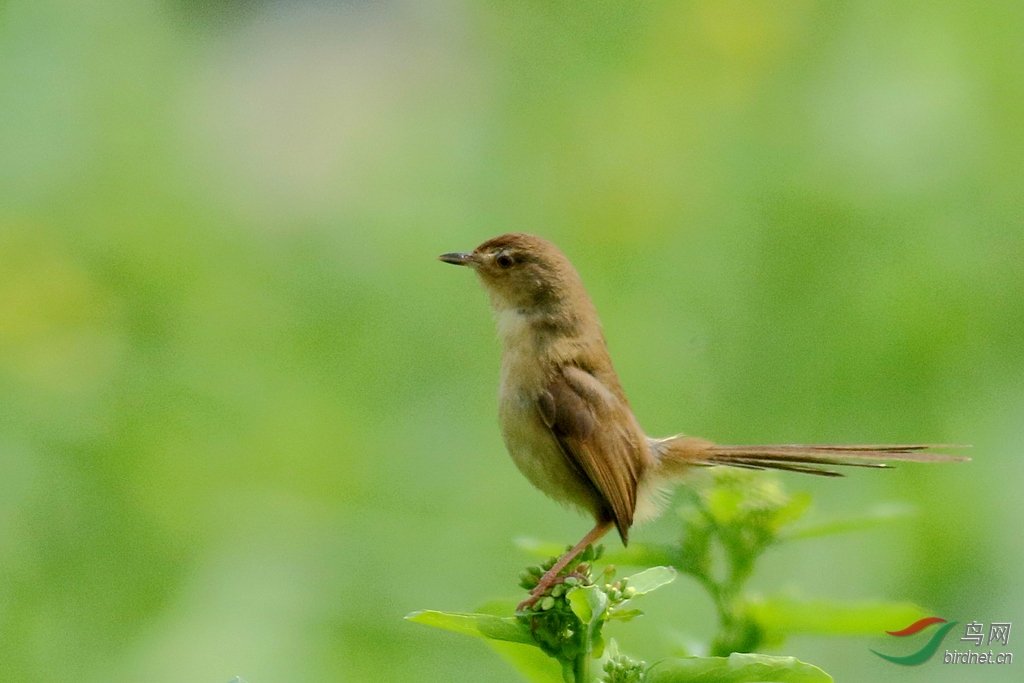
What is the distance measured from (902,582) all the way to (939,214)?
199cm

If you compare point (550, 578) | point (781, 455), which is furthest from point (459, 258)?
point (550, 578)

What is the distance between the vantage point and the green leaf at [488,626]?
5.60 ft

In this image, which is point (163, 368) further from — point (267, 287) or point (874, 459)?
point (874, 459)

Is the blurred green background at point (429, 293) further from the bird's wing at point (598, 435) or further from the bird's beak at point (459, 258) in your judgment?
the bird's beak at point (459, 258)

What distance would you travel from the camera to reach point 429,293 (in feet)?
16.6

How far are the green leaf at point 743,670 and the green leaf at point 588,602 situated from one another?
158 mm

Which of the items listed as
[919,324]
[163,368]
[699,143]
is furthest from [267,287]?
[919,324]

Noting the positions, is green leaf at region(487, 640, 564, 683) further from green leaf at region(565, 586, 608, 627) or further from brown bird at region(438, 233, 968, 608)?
brown bird at region(438, 233, 968, 608)

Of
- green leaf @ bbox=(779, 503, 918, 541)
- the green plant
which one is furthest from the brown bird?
green leaf @ bbox=(779, 503, 918, 541)

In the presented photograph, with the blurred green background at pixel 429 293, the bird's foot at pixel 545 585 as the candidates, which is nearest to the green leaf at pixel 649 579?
the bird's foot at pixel 545 585

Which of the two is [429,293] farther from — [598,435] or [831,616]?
[831,616]

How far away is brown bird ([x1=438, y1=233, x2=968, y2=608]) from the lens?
2848mm

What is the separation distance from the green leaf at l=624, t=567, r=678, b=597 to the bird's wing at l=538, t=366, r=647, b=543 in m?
0.82

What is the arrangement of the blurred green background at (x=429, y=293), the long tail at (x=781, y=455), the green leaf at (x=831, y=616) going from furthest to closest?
Answer: the blurred green background at (x=429, y=293) < the long tail at (x=781, y=455) < the green leaf at (x=831, y=616)
